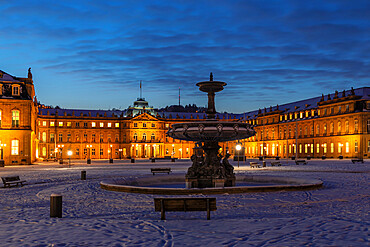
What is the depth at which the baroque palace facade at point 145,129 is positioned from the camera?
181ft

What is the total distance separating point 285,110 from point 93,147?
50954mm

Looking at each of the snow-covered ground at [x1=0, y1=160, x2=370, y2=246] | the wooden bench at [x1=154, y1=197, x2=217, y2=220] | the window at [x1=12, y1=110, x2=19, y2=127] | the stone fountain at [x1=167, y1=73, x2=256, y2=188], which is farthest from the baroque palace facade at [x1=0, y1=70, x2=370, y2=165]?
the wooden bench at [x1=154, y1=197, x2=217, y2=220]

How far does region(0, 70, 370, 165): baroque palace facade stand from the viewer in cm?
5519

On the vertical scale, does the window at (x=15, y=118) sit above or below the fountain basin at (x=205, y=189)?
above

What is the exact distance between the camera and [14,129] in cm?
5469

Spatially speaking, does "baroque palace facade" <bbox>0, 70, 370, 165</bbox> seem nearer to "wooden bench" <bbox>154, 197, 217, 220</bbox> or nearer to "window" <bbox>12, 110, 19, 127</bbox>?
"window" <bbox>12, 110, 19, 127</bbox>

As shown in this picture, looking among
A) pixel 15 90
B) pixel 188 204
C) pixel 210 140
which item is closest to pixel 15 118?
pixel 15 90

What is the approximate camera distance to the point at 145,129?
114938 millimetres

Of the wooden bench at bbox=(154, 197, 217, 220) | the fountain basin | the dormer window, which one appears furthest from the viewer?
the dormer window

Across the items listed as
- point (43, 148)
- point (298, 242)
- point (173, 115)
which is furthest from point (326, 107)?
point (298, 242)

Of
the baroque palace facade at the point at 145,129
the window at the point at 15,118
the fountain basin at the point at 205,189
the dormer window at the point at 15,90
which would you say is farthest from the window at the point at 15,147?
the fountain basin at the point at 205,189

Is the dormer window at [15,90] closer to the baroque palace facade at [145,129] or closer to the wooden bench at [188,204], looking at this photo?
the baroque palace facade at [145,129]

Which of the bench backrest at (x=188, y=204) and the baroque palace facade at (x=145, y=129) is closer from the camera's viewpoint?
the bench backrest at (x=188, y=204)

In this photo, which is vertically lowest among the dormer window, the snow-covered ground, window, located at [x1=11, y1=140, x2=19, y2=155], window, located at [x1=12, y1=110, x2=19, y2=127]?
the snow-covered ground
